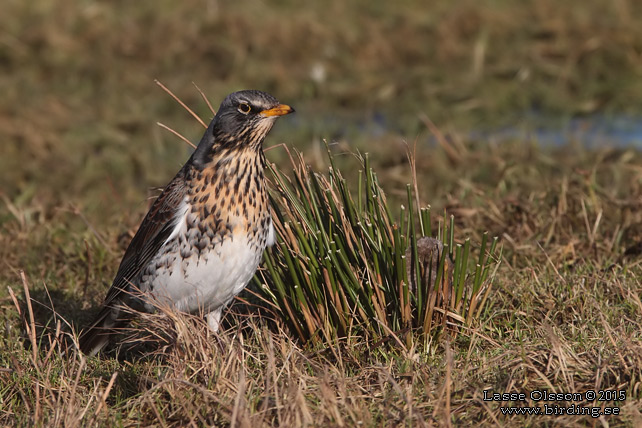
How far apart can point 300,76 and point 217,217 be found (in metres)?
7.02

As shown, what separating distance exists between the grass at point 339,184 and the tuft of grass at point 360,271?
0.18 ft

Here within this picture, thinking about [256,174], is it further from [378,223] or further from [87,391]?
[87,391]

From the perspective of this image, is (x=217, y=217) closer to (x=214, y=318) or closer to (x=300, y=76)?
(x=214, y=318)

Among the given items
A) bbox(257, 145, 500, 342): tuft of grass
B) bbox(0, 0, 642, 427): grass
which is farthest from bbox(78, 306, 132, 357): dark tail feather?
bbox(257, 145, 500, 342): tuft of grass

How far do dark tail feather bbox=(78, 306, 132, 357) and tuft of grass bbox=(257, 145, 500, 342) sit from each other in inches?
36.1

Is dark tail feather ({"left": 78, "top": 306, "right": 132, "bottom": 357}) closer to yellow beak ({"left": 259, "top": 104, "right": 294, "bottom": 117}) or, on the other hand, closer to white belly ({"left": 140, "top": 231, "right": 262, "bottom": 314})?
white belly ({"left": 140, "top": 231, "right": 262, "bottom": 314})

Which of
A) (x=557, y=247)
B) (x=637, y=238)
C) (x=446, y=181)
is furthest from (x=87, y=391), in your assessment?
(x=446, y=181)

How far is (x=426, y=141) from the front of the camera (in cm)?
946

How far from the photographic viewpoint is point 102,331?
5.20m

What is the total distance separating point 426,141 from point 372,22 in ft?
12.1

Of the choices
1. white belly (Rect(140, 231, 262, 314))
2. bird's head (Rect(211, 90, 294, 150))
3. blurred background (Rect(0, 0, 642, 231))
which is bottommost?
blurred background (Rect(0, 0, 642, 231))

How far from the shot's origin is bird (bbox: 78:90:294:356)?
4.66 metres

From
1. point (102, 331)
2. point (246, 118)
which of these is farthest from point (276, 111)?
point (102, 331)

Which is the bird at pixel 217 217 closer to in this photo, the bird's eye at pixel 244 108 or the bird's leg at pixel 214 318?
the bird's eye at pixel 244 108
